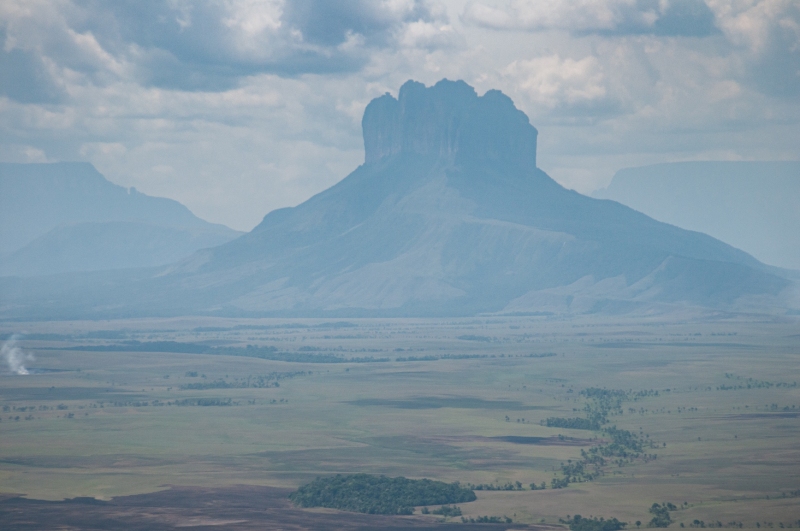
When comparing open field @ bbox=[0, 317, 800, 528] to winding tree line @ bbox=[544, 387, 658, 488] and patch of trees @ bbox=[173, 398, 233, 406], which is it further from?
winding tree line @ bbox=[544, 387, 658, 488]

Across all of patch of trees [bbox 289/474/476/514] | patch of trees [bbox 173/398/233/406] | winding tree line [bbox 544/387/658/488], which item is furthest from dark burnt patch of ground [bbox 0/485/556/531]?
patch of trees [bbox 173/398/233/406]

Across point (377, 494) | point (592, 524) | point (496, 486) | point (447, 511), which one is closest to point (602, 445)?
point (496, 486)

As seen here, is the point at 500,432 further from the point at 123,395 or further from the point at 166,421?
the point at 123,395

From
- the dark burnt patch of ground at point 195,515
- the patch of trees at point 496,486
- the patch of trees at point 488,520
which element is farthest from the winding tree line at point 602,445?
the dark burnt patch of ground at point 195,515

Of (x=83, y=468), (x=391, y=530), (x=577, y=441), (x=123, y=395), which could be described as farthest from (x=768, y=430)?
(x=123, y=395)

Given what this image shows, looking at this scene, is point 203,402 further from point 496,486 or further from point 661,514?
point 661,514

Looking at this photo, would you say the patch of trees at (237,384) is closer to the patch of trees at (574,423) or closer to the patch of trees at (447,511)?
the patch of trees at (574,423)
